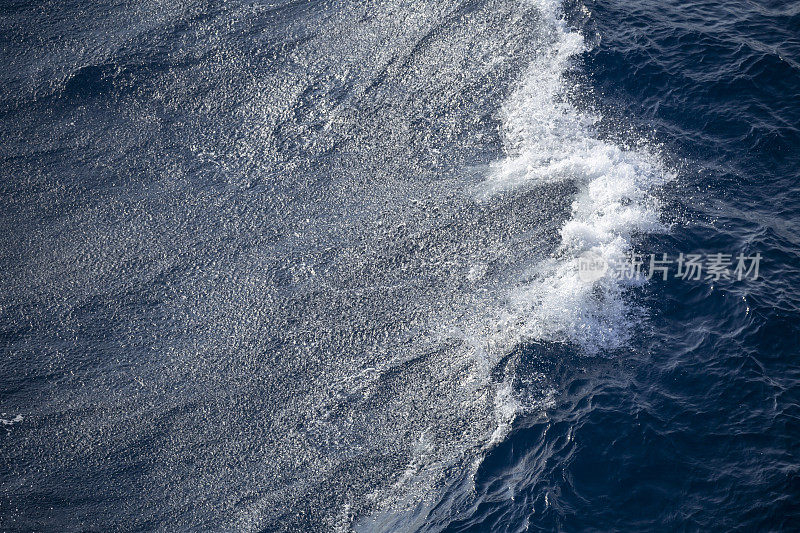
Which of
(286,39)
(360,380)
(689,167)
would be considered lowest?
(360,380)

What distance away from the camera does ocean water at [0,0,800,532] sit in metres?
12.6

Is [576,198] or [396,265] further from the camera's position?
[576,198]

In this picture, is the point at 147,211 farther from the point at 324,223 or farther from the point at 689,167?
the point at 689,167

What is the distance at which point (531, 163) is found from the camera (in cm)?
1686

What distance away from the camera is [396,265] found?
15617 millimetres

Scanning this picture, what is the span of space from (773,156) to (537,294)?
7623 mm

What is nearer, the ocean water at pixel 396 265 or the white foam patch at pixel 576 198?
the ocean water at pixel 396 265

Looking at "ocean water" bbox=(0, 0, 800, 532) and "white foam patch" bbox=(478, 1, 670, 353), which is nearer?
"ocean water" bbox=(0, 0, 800, 532)

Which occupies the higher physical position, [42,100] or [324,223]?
→ [42,100]

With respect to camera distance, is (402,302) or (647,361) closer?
(647,361)

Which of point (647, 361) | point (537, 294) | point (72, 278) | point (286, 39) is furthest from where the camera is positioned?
point (286, 39)

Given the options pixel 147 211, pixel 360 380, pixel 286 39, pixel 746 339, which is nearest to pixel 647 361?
pixel 746 339

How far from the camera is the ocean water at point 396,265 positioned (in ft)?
41.5

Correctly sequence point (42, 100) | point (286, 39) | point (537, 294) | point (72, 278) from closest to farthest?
point (537, 294)
point (72, 278)
point (42, 100)
point (286, 39)
